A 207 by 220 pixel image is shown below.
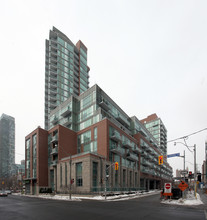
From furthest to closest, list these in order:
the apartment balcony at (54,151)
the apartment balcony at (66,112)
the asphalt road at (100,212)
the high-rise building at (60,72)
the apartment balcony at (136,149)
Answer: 1. the high-rise building at (60,72)
2. the apartment balcony at (136,149)
3. the apartment balcony at (66,112)
4. the apartment balcony at (54,151)
5. the asphalt road at (100,212)

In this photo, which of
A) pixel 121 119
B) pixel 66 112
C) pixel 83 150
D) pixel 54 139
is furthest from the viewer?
pixel 121 119

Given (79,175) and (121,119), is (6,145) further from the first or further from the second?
(79,175)

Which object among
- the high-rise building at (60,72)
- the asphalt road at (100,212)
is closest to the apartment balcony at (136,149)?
the high-rise building at (60,72)

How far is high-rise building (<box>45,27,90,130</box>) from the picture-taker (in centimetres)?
9619

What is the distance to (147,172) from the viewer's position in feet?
273

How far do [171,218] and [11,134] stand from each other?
203882mm

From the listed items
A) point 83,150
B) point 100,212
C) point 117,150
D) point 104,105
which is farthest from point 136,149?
point 100,212

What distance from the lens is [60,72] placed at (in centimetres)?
9875

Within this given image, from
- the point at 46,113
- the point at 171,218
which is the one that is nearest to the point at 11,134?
the point at 46,113

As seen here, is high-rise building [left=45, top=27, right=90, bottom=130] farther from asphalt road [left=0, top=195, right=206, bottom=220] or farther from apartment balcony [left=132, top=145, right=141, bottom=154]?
asphalt road [left=0, top=195, right=206, bottom=220]

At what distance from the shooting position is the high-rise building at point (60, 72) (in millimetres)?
96188

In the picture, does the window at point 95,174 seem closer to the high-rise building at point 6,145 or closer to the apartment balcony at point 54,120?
the apartment balcony at point 54,120

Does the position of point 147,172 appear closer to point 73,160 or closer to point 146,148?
point 146,148

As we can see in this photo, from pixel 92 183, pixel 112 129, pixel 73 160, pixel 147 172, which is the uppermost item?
pixel 112 129
